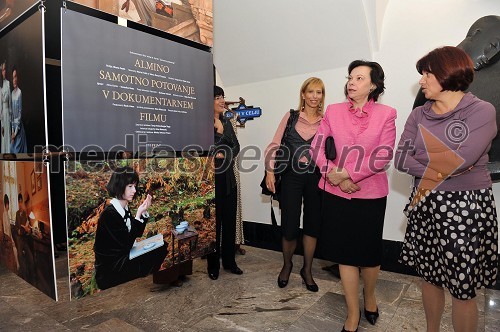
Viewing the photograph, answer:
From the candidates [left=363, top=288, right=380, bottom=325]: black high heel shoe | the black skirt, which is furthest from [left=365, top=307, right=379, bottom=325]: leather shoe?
the black skirt

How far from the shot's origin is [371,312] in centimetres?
182

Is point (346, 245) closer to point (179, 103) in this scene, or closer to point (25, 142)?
point (179, 103)

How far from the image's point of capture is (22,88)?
124 cm

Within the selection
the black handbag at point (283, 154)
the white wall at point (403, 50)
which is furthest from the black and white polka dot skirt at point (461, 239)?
the white wall at point (403, 50)

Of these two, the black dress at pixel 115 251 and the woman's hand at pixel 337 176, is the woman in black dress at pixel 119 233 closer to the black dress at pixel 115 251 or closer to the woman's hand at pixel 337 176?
the black dress at pixel 115 251

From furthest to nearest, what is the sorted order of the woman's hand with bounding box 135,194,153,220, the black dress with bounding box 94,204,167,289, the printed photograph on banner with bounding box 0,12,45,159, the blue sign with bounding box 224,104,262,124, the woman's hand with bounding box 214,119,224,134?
the blue sign with bounding box 224,104,262,124, the woman's hand with bounding box 214,119,224,134, the woman's hand with bounding box 135,194,153,220, the black dress with bounding box 94,204,167,289, the printed photograph on banner with bounding box 0,12,45,159

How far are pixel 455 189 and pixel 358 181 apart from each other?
421 mm

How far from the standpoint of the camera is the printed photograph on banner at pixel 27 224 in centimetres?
116

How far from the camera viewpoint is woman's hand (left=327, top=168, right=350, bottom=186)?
165 cm

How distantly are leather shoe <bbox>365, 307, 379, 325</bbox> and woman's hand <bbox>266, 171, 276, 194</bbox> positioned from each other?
3.14ft

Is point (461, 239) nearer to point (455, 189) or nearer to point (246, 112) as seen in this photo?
point (455, 189)

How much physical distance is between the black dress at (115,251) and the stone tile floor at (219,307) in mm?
546

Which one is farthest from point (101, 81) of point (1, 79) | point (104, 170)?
point (1, 79)

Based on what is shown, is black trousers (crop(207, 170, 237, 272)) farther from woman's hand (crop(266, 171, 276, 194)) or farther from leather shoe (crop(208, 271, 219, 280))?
woman's hand (crop(266, 171, 276, 194))
